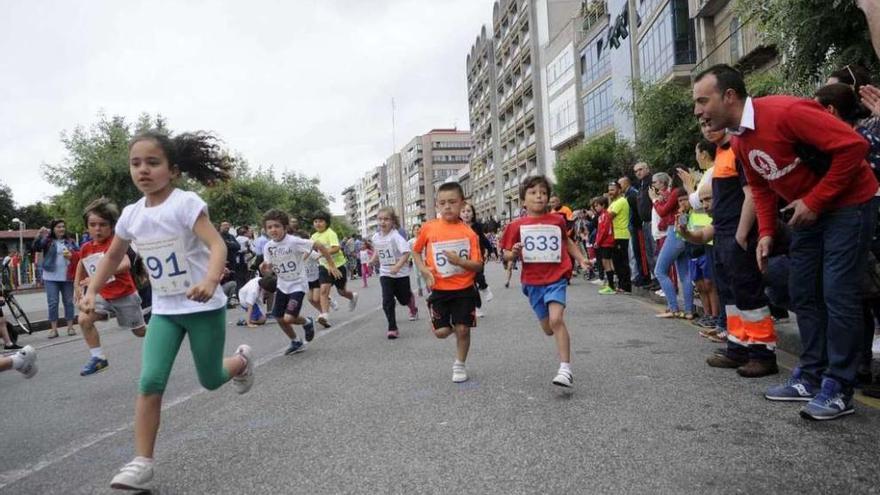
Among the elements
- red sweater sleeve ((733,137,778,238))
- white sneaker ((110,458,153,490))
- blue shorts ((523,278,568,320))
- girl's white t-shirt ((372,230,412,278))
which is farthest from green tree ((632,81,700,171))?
white sneaker ((110,458,153,490))

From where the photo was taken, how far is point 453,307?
17.5 feet

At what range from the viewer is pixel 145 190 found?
3.46 metres

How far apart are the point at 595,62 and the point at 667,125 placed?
Answer: 23.1 meters

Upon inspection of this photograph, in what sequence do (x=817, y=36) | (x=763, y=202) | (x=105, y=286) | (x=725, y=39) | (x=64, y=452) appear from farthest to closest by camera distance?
(x=725, y=39) < (x=817, y=36) < (x=105, y=286) < (x=763, y=202) < (x=64, y=452)

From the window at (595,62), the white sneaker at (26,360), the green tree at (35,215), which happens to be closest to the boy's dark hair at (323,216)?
the white sneaker at (26,360)

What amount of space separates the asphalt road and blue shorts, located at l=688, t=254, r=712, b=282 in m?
1.24

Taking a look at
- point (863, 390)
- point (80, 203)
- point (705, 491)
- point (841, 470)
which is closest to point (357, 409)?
point (705, 491)

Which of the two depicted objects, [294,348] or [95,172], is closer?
[294,348]

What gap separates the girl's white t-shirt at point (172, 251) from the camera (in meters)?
3.38

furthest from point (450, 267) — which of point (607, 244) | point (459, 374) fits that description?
point (607, 244)

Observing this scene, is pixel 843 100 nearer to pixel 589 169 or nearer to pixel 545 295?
pixel 545 295

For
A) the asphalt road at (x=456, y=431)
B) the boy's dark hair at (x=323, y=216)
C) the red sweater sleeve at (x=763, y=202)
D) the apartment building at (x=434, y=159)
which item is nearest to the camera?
the asphalt road at (x=456, y=431)

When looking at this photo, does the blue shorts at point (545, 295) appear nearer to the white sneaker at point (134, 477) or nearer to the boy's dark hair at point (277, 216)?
the white sneaker at point (134, 477)

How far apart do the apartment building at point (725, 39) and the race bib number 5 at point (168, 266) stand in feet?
73.9
